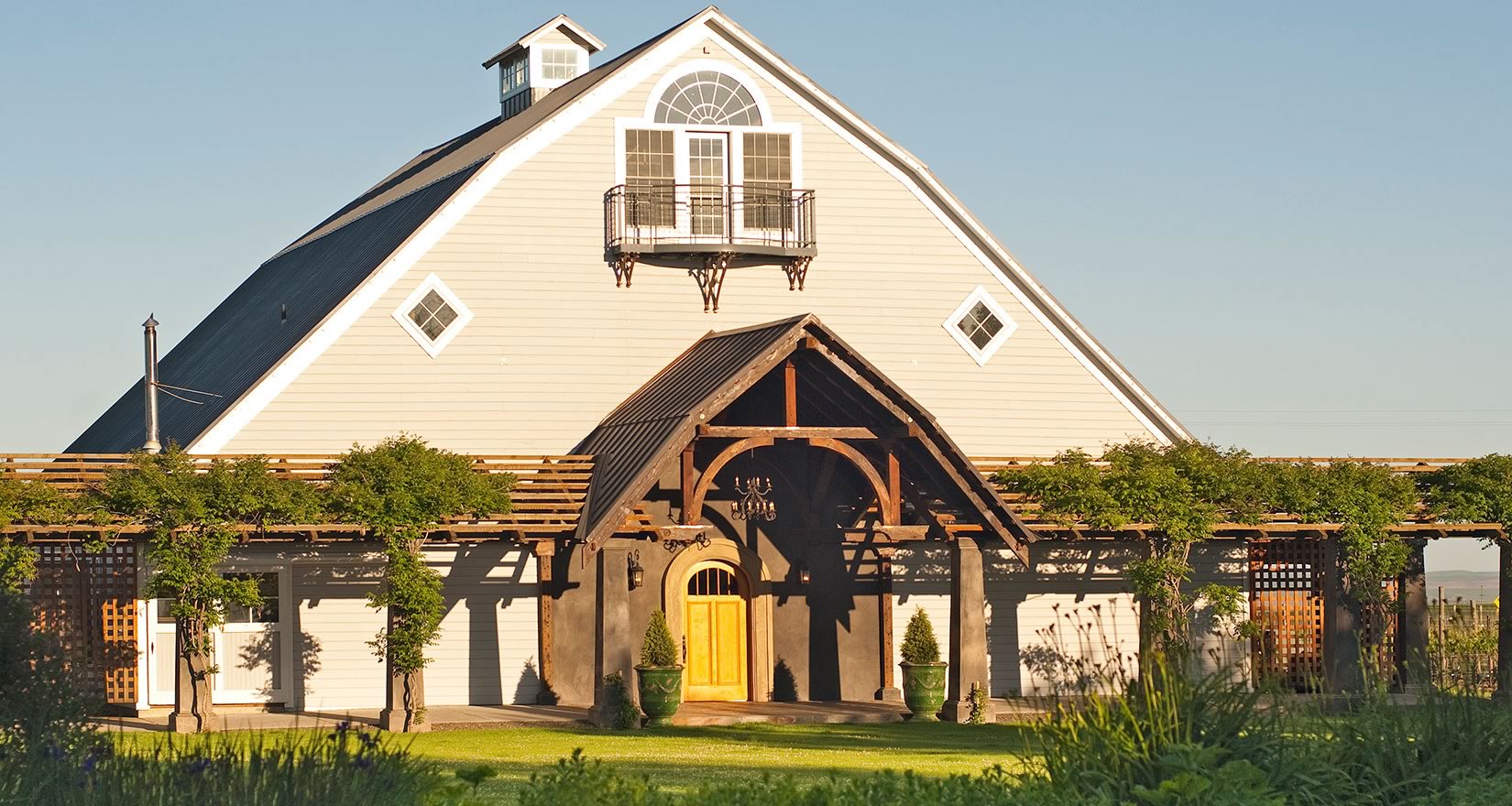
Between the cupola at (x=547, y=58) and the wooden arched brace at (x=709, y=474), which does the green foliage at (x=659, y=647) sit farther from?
the cupola at (x=547, y=58)

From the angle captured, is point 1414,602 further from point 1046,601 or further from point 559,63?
point 559,63

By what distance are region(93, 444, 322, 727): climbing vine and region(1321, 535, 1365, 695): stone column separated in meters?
14.5

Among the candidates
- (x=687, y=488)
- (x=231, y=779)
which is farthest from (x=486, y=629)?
(x=231, y=779)

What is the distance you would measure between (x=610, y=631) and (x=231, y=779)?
12742 mm

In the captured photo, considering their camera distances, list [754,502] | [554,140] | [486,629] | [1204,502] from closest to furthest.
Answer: [754,502] < [486,629] < [1204,502] < [554,140]

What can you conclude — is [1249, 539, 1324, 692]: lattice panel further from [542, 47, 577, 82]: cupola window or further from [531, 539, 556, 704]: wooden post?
[542, 47, 577, 82]: cupola window

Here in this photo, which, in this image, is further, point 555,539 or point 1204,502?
point 1204,502

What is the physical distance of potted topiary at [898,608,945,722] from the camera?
A: 25.3 meters

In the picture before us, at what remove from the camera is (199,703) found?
77.2 feet

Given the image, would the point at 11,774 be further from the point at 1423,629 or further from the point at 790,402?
the point at 1423,629

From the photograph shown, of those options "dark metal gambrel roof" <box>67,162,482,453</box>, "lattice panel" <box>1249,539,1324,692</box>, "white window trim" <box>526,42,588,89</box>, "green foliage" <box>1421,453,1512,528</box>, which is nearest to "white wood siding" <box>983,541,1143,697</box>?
"lattice panel" <box>1249,539,1324,692</box>

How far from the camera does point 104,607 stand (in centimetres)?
2639

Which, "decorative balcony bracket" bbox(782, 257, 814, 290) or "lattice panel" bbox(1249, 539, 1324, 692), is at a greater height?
"decorative balcony bracket" bbox(782, 257, 814, 290)

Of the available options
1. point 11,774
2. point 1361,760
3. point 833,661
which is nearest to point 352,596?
point 833,661
